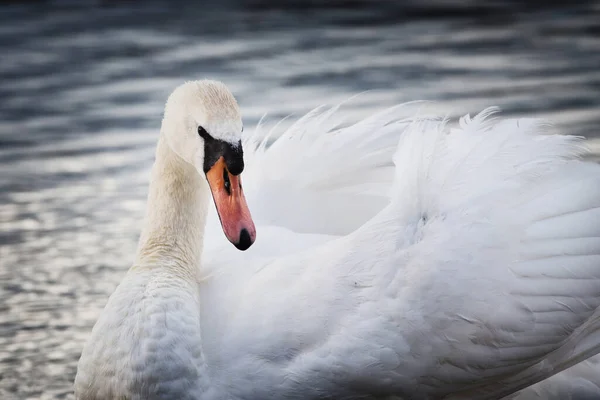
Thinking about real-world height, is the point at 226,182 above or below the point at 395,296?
above

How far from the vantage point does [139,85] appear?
9.44 meters

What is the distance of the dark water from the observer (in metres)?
6.39

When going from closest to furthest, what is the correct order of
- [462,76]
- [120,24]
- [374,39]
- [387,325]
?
[387,325], [462,76], [374,39], [120,24]

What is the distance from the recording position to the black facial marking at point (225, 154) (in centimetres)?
460

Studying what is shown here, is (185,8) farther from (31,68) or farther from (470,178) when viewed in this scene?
(470,178)

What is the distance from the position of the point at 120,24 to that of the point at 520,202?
7.00 metres

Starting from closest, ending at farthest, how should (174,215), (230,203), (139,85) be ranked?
(230,203)
(174,215)
(139,85)

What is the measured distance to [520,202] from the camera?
4.73 m

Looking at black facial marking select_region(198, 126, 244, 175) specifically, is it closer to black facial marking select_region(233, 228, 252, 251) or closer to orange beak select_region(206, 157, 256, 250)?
orange beak select_region(206, 157, 256, 250)

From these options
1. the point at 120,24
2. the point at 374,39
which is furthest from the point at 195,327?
the point at 120,24

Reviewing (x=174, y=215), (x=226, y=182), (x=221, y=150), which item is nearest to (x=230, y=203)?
(x=226, y=182)

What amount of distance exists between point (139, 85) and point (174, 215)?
4.43 m

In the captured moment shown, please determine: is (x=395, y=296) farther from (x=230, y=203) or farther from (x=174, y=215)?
(x=174, y=215)

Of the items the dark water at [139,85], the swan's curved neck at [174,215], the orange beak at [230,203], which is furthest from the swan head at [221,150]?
the dark water at [139,85]
